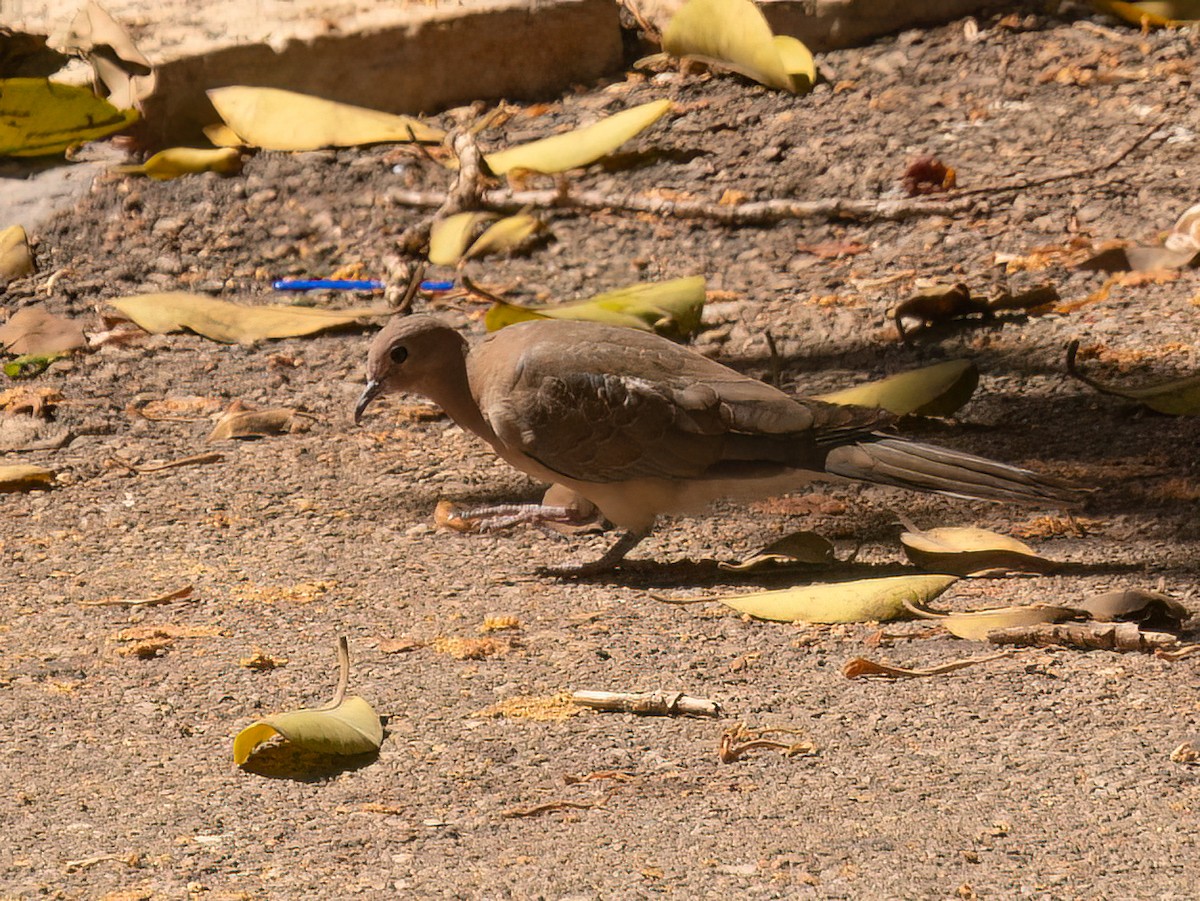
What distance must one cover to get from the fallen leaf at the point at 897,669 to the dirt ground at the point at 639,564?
0.14 ft

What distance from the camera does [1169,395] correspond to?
376 centimetres

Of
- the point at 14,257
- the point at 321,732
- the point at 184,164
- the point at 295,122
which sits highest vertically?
the point at 295,122

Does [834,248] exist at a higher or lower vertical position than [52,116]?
lower

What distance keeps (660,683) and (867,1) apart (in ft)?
13.7

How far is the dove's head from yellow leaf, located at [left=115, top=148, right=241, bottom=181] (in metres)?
2.55

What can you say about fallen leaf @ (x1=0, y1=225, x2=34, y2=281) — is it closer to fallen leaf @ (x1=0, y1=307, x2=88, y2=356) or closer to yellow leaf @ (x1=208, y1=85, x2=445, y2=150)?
fallen leaf @ (x1=0, y1=307, x2=88, y2=356)

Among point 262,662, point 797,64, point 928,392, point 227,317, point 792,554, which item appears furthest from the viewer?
point 797,64

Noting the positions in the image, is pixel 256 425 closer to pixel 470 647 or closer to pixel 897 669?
pixel 470 647

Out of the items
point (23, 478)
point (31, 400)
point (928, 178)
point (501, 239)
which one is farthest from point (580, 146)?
point (23, 478)

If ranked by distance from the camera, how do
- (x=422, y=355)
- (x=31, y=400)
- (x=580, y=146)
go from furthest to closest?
(x=580, y=146), (x=31, y=400), (x=422, y=355)

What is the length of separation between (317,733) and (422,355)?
1.24 meters

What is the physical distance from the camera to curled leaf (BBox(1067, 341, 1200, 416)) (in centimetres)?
372

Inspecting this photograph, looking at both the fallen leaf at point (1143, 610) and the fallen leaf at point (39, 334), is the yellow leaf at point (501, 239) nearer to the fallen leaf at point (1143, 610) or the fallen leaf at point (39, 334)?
the fallen leaf at point (39, 334)

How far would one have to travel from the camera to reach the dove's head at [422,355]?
352 cm
